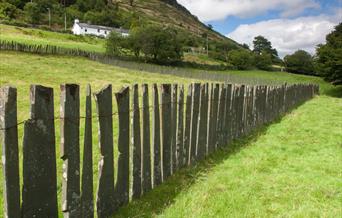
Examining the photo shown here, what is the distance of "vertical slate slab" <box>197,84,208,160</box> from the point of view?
8617mm


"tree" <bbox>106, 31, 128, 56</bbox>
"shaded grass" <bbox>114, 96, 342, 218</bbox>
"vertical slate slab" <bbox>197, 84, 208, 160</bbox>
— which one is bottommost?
"shaded grass" <bbox>114, 96, 342, 218</bbox>

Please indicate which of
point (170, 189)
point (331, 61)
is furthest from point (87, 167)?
point (331, 61)

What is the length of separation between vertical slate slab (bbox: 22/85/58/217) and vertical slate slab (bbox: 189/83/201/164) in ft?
13.7

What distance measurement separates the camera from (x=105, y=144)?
5.27 meters

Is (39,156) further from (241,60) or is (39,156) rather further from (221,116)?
(241,60)

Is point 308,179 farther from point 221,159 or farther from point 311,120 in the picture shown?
point 311,120

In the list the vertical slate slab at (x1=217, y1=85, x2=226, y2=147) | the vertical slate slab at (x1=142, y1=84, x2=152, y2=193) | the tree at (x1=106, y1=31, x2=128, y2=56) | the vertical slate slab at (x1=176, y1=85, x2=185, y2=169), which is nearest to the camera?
the vertical slate slab at (x1=142, y1=84, x2=152, y2=193)

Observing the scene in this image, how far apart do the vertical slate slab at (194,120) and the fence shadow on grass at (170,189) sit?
0.84 feet

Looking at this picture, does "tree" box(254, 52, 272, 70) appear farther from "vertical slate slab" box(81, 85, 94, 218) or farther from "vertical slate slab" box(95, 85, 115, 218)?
"vertical slate slab" box(81, 85, 94, 218)

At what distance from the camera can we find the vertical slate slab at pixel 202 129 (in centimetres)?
862

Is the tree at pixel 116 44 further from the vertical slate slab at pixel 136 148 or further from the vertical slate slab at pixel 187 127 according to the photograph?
the vertical slate slab at pixel 136 148

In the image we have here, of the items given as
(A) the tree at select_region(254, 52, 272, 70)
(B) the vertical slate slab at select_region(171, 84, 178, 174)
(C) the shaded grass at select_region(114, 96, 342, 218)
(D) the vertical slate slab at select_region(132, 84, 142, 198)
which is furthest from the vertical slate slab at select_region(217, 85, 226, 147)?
(A) the tree at select_region(254, 52, 272, 70)

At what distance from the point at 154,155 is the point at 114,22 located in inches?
6317

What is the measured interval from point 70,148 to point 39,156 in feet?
1.47
